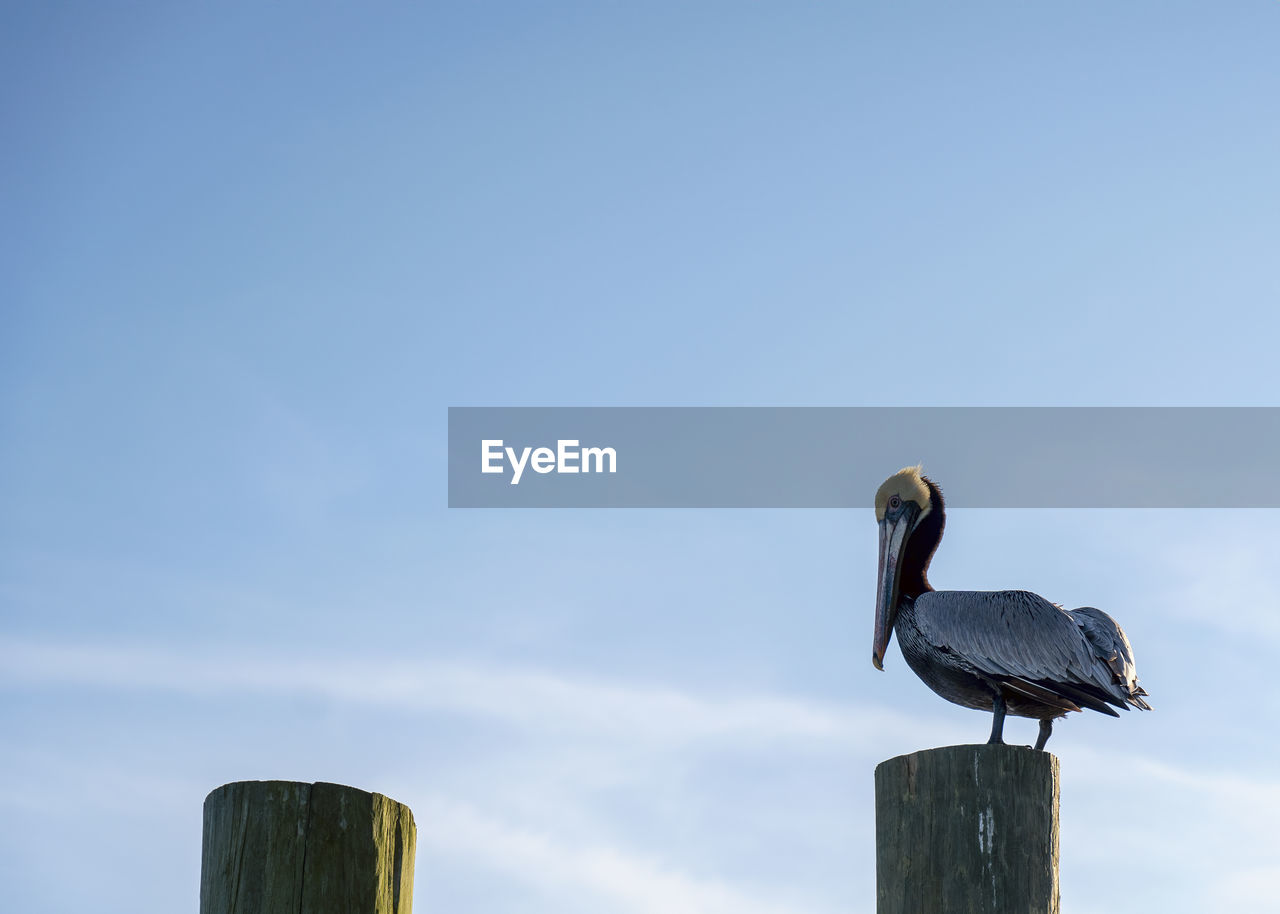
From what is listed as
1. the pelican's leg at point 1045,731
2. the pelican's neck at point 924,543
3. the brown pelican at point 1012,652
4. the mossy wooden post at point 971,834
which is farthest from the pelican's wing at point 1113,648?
the mossy wooden post at point 971,834

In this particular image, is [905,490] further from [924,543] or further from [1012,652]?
[1012,652]

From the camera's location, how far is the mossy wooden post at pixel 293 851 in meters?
4.14

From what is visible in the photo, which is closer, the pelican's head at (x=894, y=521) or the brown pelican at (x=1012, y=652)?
the brown pelican at (x=1012, y=652)

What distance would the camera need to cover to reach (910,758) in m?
4.66

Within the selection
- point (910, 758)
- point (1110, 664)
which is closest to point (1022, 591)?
point (1110, 664)

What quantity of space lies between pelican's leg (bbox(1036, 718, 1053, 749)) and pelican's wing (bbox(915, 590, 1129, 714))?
34 centimetres

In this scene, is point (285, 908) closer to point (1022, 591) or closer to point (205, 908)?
point (205, 908)

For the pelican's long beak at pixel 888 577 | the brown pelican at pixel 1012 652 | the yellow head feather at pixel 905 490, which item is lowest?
the brown pelican at pixel 1012 652

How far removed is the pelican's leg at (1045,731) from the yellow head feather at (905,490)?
5.08 feet

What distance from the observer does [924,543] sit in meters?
8.95

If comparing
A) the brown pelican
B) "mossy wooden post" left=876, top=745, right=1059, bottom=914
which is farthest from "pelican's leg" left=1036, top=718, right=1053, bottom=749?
"mossy wooden post" left=876, top=745, right=1059, bottom=914

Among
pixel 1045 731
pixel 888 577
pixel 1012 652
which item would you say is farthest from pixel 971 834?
pixel 888 577

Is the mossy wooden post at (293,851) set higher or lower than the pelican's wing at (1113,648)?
lower

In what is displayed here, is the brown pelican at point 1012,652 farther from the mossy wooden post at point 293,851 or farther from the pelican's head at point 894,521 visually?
the mossy wooden post at point 293,851
